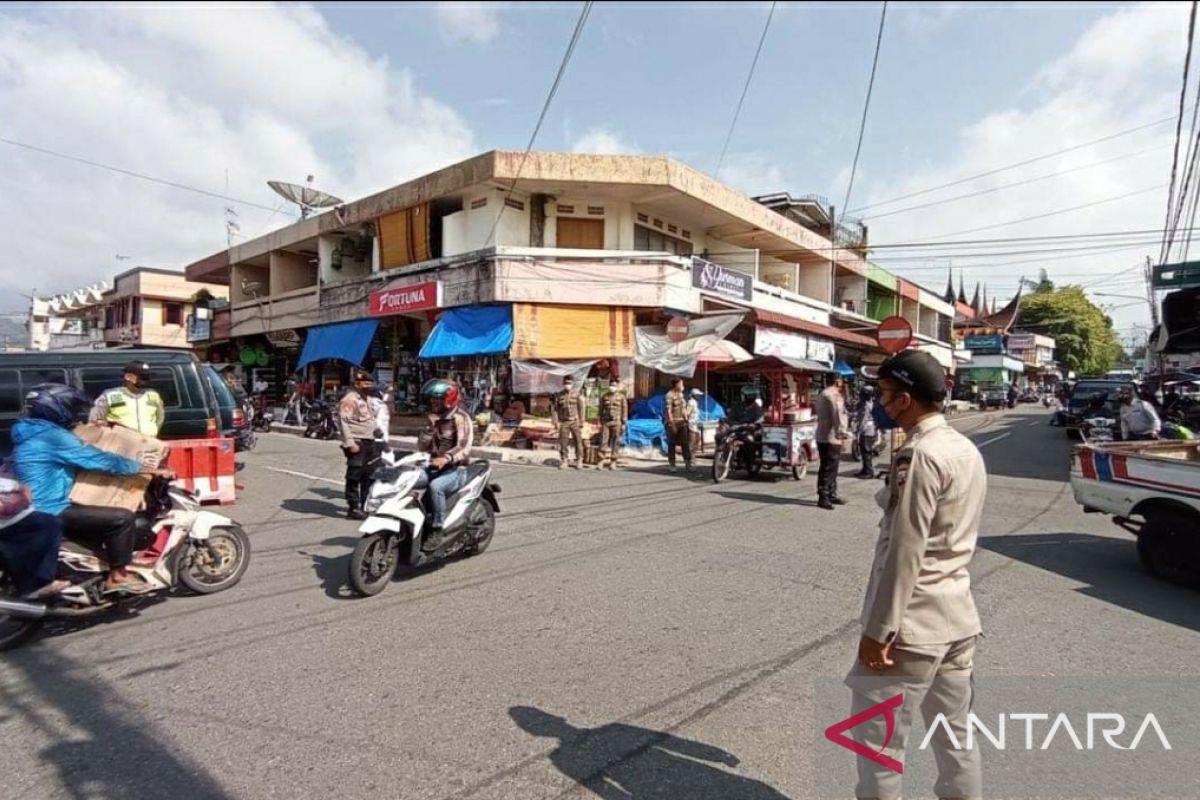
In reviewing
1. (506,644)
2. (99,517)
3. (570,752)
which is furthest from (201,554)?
(570,752)

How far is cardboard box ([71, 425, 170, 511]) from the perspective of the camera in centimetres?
439

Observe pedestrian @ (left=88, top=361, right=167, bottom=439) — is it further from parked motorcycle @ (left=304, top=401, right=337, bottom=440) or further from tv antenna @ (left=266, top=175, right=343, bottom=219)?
tv antenna @ (left=266, top=175, right=343, bottom=219)

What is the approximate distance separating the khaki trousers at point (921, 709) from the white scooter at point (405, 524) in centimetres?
385

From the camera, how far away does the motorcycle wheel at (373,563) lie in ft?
16.1

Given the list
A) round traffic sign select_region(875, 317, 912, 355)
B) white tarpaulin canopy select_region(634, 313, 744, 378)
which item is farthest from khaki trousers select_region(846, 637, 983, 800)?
white tarpaulin canopy select_region(634, 313, 744, 378)

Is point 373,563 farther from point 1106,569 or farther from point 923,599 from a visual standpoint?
point 1106,569

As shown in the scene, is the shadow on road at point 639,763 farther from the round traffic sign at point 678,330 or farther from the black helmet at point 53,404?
the round traffic sign at point 678,330

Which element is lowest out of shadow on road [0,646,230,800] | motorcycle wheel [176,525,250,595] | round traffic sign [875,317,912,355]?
shadow on road [0,646,230,800]

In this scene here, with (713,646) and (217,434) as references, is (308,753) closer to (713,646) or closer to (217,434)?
(713,646)

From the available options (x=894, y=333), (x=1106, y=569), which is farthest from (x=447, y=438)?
(x=894, y=333)

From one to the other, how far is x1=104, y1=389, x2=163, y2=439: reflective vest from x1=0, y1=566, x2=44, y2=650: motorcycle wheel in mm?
2604

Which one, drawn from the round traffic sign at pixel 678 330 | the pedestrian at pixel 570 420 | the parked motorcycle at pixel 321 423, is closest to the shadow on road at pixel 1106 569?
the pedestrian at pixel 570 420

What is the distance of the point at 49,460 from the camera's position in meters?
4.17

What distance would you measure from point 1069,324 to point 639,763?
73.7 meters
